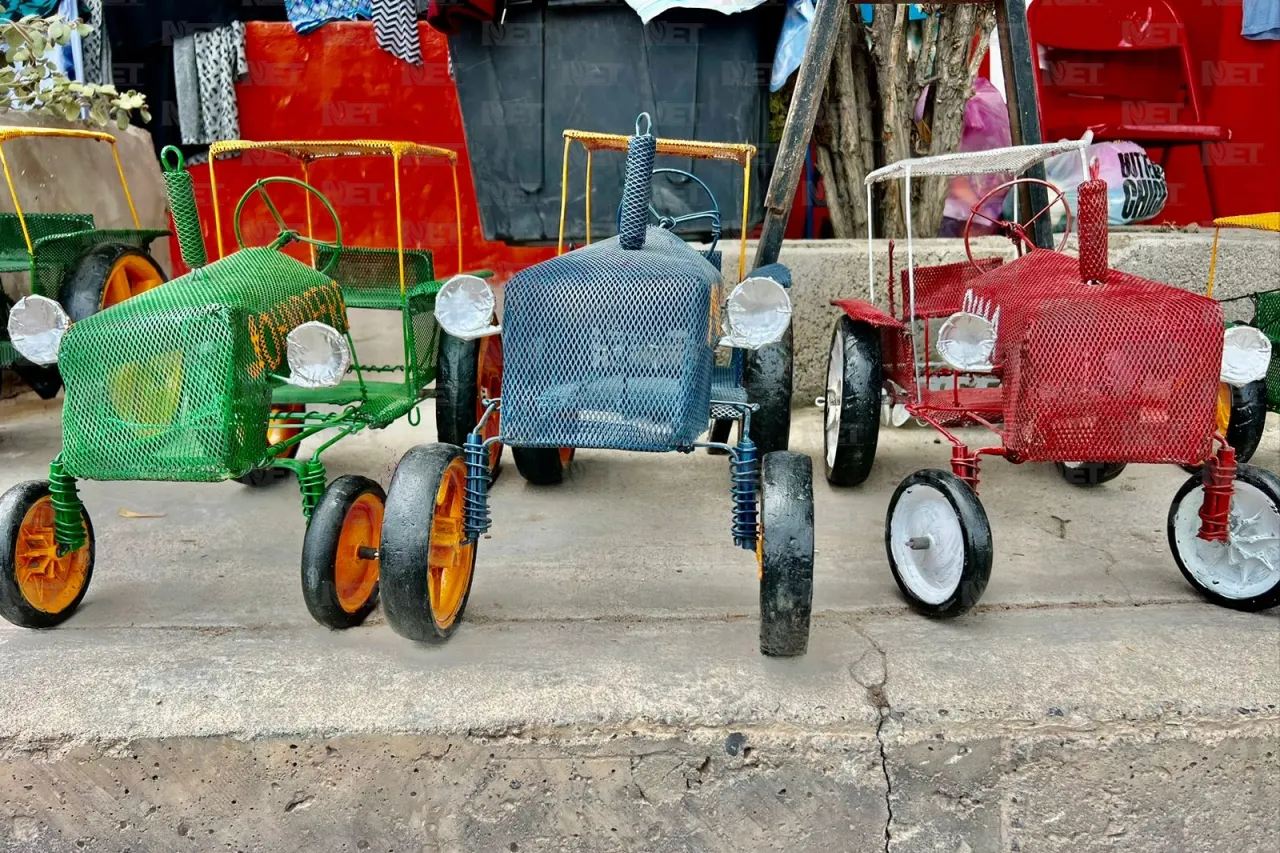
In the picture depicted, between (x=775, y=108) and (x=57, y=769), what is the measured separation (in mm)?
4624

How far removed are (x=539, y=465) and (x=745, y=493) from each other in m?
1.42

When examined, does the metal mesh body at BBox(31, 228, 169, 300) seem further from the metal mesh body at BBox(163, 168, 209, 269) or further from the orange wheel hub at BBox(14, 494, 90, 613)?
the orange wheel hub at BBox(14, 494, 90, 613)

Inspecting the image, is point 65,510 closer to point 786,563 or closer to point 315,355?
point 315,355

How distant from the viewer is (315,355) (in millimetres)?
2402

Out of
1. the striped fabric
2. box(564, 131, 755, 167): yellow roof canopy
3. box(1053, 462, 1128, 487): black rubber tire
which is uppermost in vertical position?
the striped fabric

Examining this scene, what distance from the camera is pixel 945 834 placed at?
196 cm

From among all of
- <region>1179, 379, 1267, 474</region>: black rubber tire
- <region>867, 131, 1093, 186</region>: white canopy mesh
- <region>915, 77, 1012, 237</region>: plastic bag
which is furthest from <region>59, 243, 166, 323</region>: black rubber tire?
<region>915, 77, 1012, 237</region>: plastic bag

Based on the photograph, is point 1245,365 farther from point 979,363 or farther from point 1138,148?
point 1138,148

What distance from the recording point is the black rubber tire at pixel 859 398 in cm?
331

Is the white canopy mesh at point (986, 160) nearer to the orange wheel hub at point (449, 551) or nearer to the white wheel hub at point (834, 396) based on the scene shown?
the white wheel hub at point (834, 396)

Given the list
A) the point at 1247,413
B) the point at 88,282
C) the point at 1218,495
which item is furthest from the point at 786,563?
the point at 88,282

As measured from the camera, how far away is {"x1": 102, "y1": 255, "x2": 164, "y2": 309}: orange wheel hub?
393 centimetres

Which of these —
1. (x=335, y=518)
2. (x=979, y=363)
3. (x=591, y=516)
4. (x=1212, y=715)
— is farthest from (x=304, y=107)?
(x=1212, y=715)

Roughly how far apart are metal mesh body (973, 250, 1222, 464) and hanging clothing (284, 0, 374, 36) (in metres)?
4.84
